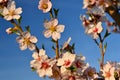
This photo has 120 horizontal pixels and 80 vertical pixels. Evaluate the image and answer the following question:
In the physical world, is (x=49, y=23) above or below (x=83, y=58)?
above

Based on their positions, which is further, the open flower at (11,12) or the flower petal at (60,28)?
the open flower at (11,12)

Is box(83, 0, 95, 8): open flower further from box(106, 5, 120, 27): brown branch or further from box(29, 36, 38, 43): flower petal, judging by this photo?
box(29, 36, 38, 43): flower petal

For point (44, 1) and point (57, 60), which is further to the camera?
point (44, 1)

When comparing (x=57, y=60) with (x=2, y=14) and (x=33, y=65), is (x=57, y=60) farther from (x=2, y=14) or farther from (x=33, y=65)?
(x=2, y=14)

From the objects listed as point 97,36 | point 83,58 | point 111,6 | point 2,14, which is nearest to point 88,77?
point 83,58

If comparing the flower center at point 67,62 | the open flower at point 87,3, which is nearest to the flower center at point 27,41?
the flower center at point 67,62

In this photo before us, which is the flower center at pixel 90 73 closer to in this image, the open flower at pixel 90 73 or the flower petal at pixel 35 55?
the open flower at pixel 90 73

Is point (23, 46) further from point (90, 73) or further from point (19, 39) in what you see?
point (90, 73)
